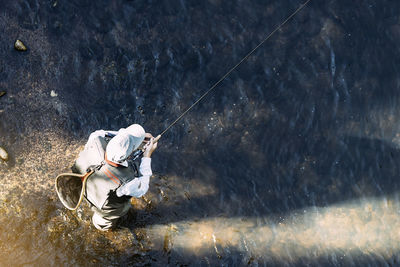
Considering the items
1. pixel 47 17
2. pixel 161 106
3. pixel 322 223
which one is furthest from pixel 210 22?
pixel 322 223

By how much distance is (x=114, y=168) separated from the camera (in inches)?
192

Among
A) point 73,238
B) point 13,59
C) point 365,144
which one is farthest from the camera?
point 13,59

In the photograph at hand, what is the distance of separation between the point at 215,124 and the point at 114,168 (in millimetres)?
2788

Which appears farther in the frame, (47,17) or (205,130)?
(47,17)

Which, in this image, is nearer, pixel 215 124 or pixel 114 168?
pixel 114 168

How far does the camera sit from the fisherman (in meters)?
4.72

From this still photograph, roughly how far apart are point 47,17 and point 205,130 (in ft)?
13.6

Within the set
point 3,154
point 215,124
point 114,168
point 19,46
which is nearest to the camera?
point 114,168

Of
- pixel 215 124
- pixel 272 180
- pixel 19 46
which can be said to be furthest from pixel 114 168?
pixel 19 46

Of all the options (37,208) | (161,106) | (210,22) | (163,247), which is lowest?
(163,247)

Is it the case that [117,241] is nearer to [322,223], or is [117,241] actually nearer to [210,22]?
[322,223]

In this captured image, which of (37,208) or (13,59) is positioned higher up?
(13,59)

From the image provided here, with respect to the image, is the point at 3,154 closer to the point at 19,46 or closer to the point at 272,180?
the point at 19,46

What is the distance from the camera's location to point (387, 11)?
7.54m
